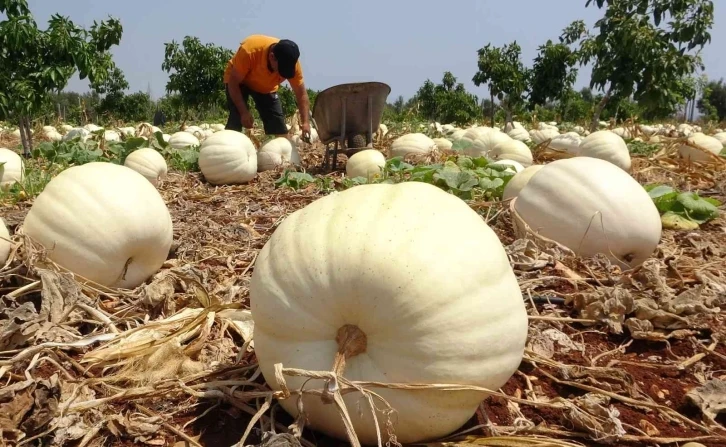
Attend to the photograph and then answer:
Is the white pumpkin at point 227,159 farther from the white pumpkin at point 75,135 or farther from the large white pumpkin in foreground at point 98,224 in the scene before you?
the white pumpkin at point 75,135

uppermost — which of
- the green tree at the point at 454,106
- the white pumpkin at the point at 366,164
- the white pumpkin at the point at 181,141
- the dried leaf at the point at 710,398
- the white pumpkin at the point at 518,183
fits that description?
the white pumpkin at the point at 518,183

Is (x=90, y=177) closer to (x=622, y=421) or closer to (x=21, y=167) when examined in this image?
(x=622, y=421)

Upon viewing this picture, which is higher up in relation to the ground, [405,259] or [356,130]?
[405,259]

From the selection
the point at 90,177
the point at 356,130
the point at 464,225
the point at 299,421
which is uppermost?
the point at 464,225

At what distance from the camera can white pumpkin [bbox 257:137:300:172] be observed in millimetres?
7070

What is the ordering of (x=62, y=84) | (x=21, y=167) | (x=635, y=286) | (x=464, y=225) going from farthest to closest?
1. (x=62, y=84)
2. (x=21, y=167)
3. (x=635, y=286)
4. (x=464, y=225)

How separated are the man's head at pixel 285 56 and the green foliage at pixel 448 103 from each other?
71.9 feet

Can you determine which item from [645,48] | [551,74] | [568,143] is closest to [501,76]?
[551,74]

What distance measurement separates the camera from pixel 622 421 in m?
1.65

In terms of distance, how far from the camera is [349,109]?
7543mm

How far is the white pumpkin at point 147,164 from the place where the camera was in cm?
565

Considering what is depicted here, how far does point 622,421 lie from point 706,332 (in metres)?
0.83

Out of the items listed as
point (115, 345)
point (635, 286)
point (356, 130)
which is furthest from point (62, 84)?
point (635, 286)

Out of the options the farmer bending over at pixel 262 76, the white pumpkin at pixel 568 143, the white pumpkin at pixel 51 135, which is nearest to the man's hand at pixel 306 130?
the farmer bending over at pixel 262 76
